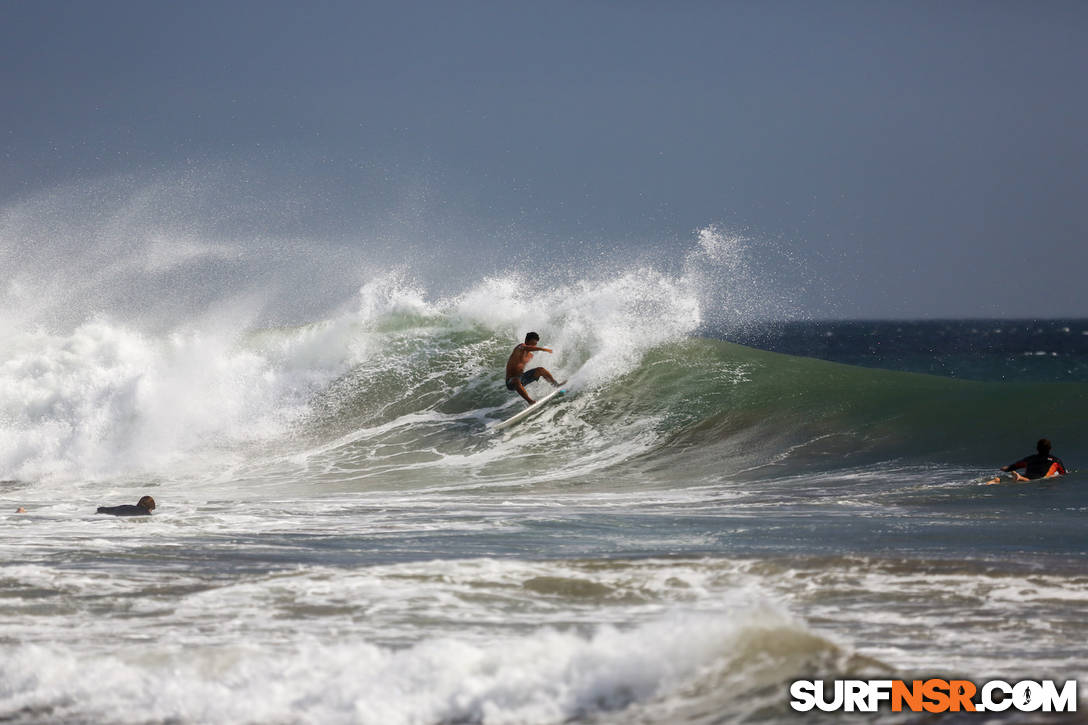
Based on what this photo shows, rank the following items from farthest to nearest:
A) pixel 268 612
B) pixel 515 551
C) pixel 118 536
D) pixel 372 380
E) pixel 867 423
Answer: pixel 372 380, pixel 867 423, pixel 118 536, pixel 515 551, pixel 268 612

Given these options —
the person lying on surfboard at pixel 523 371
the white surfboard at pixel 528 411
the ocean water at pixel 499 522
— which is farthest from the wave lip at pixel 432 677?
the person lying on surfboard at pixel 523 371

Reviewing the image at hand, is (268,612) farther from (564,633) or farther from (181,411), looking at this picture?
(181,411)

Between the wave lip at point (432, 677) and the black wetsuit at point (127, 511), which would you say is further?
the black wetsuit at point (127, 511)

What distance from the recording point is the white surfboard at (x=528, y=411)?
52.7ft

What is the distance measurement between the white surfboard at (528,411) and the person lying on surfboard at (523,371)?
0.46 feet

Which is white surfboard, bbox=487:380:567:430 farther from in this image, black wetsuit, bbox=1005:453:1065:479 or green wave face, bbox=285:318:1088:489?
black wetsuit, bbox=1005:453:1065:479

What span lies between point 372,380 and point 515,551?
1120 cm

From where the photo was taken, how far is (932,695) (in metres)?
4.36

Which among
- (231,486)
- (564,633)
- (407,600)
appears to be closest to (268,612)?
(407,600)

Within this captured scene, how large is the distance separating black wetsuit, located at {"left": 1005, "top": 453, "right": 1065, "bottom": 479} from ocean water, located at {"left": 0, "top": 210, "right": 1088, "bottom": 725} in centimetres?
41

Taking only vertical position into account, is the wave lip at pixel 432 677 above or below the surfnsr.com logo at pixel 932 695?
above

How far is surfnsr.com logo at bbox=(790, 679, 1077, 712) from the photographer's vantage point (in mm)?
4199

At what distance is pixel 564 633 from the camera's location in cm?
538

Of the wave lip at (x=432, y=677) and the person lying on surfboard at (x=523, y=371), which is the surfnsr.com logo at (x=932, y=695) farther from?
the person lying on surfboard at (x=523, y=371)
